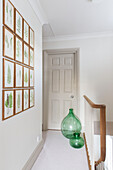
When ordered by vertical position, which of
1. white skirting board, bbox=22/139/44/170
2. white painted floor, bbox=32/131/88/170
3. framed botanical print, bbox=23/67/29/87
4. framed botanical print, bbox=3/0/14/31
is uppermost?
framed botanical print, bbox=3/0/14/31

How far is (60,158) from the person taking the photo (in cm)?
197

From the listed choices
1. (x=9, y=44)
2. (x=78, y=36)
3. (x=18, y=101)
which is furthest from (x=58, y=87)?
(x=9, y=44)

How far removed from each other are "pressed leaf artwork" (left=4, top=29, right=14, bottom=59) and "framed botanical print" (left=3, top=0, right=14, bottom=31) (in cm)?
8

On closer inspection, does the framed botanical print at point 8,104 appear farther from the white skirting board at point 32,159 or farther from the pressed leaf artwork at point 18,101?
Answer: the white skirting board at point 32,159

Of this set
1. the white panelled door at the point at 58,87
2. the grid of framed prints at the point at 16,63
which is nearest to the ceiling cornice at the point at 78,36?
the white panelled door at the point at 58,87

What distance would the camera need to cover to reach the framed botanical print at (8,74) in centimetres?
113

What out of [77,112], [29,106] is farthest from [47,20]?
[77,112]

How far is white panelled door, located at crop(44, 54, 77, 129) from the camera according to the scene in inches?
129

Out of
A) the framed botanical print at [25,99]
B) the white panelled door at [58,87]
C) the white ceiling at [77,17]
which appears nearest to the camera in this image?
the framed botanical print at [25,99]

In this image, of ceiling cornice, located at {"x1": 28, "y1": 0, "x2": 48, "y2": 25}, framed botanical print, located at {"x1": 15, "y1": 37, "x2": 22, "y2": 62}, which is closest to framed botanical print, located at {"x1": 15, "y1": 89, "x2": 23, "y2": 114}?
framed botanical print, located at {"x1": 15, "y1": 37, "x2": 22, "y2": 62}

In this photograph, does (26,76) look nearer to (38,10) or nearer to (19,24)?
(19,24)

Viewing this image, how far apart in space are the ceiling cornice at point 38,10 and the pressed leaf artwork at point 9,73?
44.1 inches

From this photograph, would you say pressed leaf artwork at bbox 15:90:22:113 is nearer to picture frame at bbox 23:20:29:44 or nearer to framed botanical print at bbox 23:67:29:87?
framed botanical print at bbox 23:67:29:87

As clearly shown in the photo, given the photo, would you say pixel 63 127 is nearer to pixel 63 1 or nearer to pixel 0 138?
pixel 0 138
